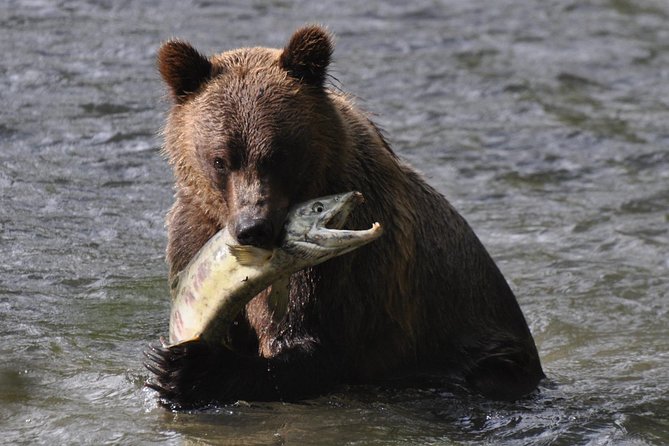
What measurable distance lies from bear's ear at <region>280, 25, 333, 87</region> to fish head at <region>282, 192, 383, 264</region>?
30.8 inches

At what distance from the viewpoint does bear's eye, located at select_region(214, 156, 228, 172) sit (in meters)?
6.02

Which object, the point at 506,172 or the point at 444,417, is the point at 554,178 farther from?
the point at 444,417

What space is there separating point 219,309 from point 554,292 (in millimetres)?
3832

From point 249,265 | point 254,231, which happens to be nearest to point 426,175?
point 249,265

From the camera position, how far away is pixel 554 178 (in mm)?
11688

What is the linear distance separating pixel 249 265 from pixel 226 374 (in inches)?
26.7

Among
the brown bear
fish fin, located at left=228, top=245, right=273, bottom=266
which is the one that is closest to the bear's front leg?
the brown bear

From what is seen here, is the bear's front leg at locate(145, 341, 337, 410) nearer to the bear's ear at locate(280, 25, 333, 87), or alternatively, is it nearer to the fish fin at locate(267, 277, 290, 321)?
the fish fin at locate(267, 277, 290, 321)

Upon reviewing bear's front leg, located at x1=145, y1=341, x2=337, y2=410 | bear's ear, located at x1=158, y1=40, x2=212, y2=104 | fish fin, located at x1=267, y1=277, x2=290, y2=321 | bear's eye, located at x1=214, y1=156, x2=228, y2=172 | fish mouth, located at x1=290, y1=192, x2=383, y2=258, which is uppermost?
bear's ear, located at x1=158, y1=40, x2=212, y2=104

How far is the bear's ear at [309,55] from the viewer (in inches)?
245

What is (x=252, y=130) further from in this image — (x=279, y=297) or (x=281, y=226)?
(x=279, y=297)

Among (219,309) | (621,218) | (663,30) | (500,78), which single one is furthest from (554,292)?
(663,30)

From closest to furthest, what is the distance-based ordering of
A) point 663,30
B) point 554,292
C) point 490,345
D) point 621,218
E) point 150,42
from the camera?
point 490,345 < point 554,292 < point 621,218 < point 150,42 < point 663,30

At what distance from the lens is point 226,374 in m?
6.31
